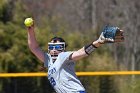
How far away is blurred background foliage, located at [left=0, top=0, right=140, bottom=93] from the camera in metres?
8.98

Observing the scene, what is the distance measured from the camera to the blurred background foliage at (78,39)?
8984 millimetres

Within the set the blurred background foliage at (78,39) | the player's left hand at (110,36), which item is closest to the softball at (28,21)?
the player's left hand at (110,36)

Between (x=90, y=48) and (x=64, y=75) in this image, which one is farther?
(x=64, y=75)

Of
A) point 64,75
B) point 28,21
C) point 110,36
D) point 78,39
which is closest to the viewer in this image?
point 110,36

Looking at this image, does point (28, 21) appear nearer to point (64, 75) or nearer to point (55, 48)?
point (55, 48)

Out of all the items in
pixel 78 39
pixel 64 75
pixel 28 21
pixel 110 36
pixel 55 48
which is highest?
pixel 28 21

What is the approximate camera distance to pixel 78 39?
60.1ft

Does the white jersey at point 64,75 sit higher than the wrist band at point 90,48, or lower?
lower

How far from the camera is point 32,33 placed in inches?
227

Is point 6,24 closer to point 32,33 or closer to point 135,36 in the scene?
point 135,36

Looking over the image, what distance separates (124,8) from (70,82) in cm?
2062

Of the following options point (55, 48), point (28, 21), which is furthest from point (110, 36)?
point (28, 21)

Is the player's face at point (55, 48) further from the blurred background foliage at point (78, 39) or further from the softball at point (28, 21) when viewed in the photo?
the blurred background foliage at point (78, 39)

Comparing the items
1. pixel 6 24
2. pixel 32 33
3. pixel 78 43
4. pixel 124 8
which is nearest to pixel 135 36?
pixel 124 8
